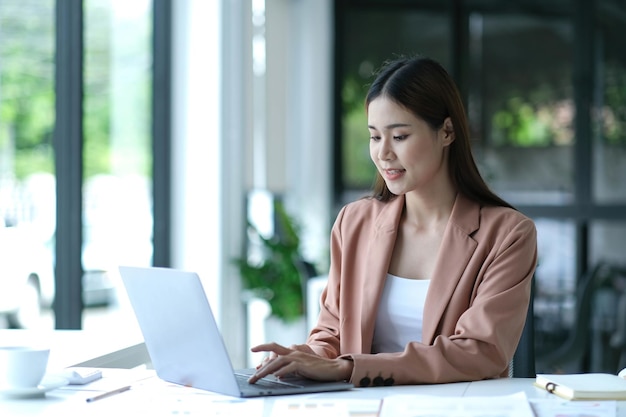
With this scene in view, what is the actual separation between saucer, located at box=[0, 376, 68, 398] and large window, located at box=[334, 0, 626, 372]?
4562 millimetres

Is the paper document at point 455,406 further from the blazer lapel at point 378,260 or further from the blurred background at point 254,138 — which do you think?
the blurred background at point 254,138

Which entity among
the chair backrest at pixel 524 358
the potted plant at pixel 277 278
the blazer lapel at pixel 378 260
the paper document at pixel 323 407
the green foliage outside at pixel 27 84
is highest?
the green foliage outside at pixel 27 84

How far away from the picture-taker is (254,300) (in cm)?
610

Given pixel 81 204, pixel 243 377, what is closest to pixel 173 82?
pixel 81 204

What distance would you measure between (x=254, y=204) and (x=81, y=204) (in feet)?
6.62

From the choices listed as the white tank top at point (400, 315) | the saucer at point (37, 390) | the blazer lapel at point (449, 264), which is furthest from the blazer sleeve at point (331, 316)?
the saucer at point (37, 390)

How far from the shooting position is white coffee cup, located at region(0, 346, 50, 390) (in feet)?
6.13

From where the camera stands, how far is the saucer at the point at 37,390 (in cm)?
187

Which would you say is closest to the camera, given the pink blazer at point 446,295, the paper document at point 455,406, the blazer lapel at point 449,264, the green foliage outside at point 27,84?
the paper document at point 455,406

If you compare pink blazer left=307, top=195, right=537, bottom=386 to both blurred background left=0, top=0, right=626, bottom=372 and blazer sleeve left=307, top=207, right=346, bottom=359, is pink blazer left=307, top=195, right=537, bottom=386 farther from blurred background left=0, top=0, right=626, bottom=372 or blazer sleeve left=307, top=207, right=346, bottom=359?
blurred background left=0, top=0, right=626, bottom=372

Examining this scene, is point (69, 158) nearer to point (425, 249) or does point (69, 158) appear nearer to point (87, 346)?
point (87, 346)

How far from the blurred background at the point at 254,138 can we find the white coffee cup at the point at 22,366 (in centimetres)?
196

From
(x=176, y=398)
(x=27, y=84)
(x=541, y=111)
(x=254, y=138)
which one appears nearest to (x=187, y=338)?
(x=176, y=398)

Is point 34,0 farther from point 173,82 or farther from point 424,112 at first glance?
point 424,112
